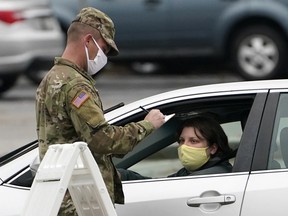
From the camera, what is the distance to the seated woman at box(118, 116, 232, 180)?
487 centimetres

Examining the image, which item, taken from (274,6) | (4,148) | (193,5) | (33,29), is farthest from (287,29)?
(4,148)

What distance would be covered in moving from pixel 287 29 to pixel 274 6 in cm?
36

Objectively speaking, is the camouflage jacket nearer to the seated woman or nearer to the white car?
the white car

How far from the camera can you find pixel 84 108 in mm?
4148

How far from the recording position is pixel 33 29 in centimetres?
1341

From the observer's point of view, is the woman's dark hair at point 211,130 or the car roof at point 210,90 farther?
the woman's dark hair at point 211,130

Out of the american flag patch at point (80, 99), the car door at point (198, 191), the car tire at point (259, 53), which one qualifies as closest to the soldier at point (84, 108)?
the american flag patch at point (80, 99)

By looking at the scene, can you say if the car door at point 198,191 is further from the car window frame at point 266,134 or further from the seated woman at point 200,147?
the seated woman at point 200,147

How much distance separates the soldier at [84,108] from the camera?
417 centimetres

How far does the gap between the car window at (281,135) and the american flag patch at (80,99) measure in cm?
96

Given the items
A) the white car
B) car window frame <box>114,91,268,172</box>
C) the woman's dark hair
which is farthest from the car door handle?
the woman's dark hair

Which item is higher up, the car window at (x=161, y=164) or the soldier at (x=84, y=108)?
the car window at (x=161, y=164)

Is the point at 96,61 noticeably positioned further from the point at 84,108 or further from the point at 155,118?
the point at 155,118

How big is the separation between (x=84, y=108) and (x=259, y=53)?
9385 mm
